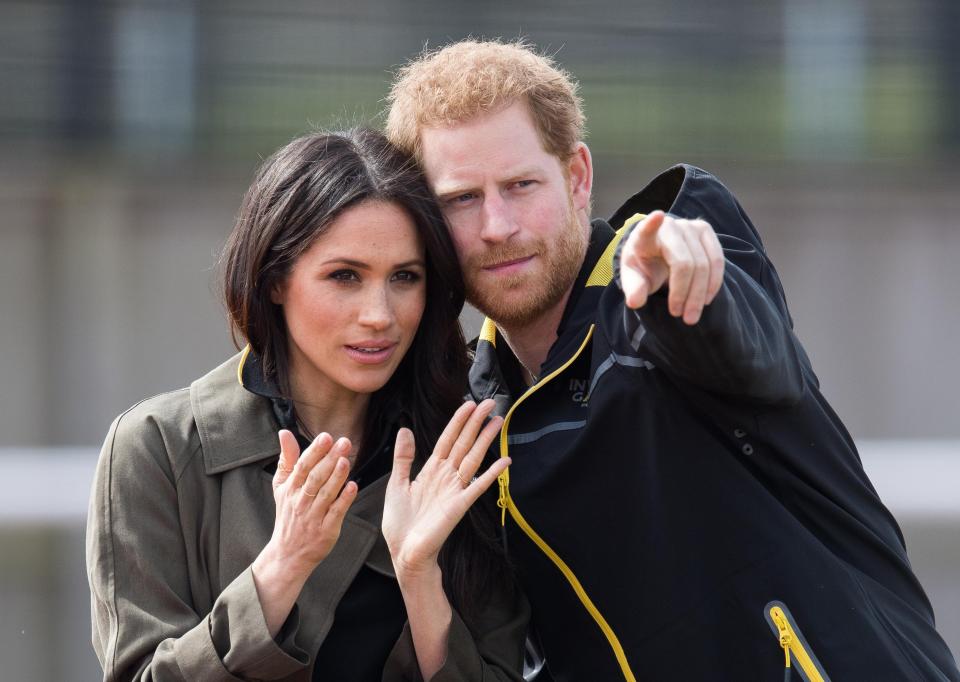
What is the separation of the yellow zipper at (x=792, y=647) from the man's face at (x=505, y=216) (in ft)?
2.33

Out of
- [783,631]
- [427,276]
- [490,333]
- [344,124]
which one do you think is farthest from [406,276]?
[344,124]

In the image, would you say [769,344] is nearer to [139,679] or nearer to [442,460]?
[442,460]

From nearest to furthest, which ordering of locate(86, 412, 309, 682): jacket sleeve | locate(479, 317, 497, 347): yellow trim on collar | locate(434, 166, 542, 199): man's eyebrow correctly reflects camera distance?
locate(86, 412, 309, 682): jacket sleeve, locate(434, 166, 542, 199): man's eyebrow, locate(479, 317, 497, 347): yellow trim on collar

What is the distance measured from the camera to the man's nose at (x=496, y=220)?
2312 mm

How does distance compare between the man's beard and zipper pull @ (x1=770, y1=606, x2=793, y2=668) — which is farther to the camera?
the man's beard

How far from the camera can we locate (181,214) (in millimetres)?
3676

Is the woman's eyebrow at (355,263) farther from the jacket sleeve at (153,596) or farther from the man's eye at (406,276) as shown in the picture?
the jacket sleeve at (153,596)

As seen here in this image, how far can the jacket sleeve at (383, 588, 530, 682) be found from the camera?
6.98 ft

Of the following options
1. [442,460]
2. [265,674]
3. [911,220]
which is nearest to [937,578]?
[911,220]

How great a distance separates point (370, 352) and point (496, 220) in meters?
0.34

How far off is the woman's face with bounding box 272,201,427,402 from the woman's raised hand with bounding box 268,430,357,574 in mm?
262

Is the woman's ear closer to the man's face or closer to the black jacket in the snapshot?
the man's face

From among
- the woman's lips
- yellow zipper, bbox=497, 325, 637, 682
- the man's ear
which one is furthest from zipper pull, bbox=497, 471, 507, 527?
the man's ear

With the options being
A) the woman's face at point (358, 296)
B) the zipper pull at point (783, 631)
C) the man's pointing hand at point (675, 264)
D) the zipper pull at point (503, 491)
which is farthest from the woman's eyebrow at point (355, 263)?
the zipper pull at point (783, 631)
